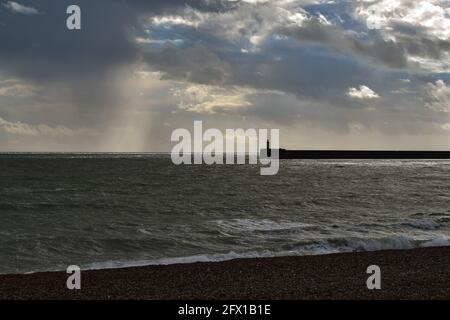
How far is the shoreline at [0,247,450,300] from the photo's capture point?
9977 mm

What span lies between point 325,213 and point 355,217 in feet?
7.29

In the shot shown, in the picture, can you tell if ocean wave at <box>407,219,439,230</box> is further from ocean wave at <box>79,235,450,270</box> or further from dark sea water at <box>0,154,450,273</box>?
ocean wave at <box>79,235,450,270</box>

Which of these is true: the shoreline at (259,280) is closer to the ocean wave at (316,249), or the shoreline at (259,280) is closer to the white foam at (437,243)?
the ocean wave at (316,249)

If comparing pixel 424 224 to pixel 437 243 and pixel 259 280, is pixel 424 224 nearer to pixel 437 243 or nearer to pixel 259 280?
pixel 437 243

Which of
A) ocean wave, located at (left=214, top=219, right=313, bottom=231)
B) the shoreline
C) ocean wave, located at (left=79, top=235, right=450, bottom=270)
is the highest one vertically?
the shoreline

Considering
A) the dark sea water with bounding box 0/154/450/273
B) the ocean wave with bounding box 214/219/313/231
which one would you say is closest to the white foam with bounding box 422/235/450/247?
the dark sea water with bounding box 0/154/450/273

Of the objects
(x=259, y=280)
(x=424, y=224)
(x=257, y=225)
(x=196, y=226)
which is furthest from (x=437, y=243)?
(x=196, y=226)

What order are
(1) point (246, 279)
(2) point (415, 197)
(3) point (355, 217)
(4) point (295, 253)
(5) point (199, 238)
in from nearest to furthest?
(1) point (246, 279), (4) point (295, 253), (5) point (199, 238), (3) point (355, 217), (2) point (415, 197)

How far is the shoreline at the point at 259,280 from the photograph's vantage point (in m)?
9.98

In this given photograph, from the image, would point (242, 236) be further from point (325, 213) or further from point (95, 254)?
point (325, 213)

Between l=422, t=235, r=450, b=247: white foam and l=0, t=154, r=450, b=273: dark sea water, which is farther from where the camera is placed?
l=422, t=235, r=450, b=247: white foam

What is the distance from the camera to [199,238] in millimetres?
20719

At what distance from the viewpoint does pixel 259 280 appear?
11695mm
